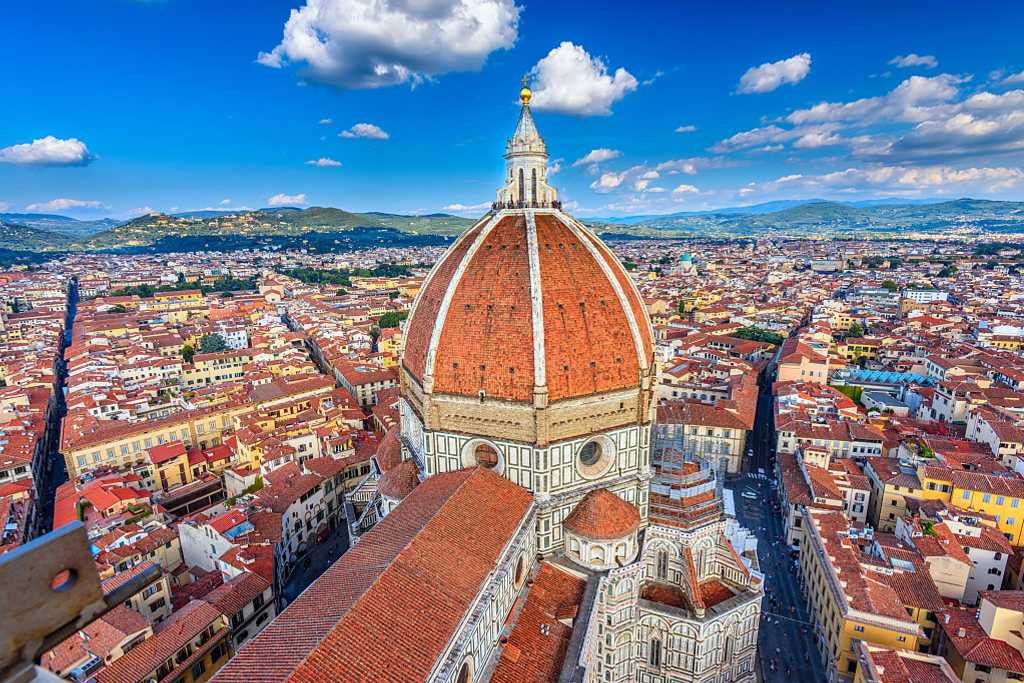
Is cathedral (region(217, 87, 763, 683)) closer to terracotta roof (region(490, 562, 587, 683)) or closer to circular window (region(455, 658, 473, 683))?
terracotta roof (region(490, 562, 587, 683))

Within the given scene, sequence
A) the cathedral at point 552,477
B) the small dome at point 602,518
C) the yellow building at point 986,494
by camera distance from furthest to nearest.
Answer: the yellow building at point 986,494 → the small dome at point 602,518 → the cathedral at point 552,477

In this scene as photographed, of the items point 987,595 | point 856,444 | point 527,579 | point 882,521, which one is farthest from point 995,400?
point 527,579

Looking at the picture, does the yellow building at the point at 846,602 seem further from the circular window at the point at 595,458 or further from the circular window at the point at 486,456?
the circular window at the point at 486,456

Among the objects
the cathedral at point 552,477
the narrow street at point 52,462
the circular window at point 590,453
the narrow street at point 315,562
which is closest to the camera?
the cathedral at point 552,477

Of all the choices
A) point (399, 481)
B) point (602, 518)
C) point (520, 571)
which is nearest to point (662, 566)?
point (602, 518)

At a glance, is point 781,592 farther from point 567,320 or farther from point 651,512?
point 567,320

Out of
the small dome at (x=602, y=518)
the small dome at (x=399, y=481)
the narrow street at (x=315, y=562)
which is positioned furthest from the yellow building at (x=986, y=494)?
the narrow street at (x=315, y=562)
